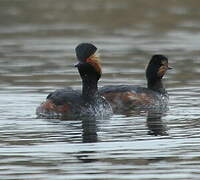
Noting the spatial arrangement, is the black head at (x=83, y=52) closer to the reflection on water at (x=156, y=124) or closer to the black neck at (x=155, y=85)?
the reflection on water at (x=156, y=124)

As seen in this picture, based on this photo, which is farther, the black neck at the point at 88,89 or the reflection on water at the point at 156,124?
the black neck at the point at 88,89

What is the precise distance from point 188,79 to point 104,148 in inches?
344

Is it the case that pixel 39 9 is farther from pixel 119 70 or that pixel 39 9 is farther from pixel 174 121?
pixel 174 121

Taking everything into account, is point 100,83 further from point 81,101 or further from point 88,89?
point 81,101

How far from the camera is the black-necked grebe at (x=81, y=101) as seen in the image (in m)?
18.1

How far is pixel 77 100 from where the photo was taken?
18.2 m

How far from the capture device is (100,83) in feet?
74.2

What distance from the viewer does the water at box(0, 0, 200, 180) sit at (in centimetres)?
1311

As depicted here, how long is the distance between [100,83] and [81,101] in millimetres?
4430

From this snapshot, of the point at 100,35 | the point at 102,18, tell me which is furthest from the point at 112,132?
the point at 102,18

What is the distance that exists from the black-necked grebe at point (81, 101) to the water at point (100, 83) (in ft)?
1.21

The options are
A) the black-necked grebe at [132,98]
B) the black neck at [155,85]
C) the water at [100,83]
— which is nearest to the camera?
the water at [100,83]


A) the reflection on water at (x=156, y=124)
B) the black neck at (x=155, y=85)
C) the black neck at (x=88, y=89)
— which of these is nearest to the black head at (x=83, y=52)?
the black neck at (x=88, y=89)

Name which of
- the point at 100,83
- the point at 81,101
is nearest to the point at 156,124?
the point at 81,101
